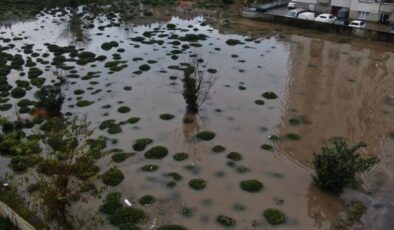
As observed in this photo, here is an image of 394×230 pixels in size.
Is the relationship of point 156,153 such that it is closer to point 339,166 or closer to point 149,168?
point 149,168

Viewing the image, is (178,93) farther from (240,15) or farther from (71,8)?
(71,8)

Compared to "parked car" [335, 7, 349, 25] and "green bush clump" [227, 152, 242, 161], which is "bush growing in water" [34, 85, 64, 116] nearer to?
"green bush clump" [227, 152, 242, 161]

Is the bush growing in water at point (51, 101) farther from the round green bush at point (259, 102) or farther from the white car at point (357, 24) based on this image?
the white car at point (357, 24)

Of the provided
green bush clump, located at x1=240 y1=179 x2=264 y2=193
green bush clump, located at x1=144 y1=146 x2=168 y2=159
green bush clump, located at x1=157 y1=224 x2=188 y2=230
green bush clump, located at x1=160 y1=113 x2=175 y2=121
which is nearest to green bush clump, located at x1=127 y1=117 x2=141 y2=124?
green bush clump, located at x1=160 y1=113 x2=175 y2=121

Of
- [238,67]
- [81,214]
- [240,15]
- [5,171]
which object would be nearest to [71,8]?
[240,15]

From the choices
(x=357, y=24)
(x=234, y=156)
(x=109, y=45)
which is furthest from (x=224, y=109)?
(x=357, y=24)
